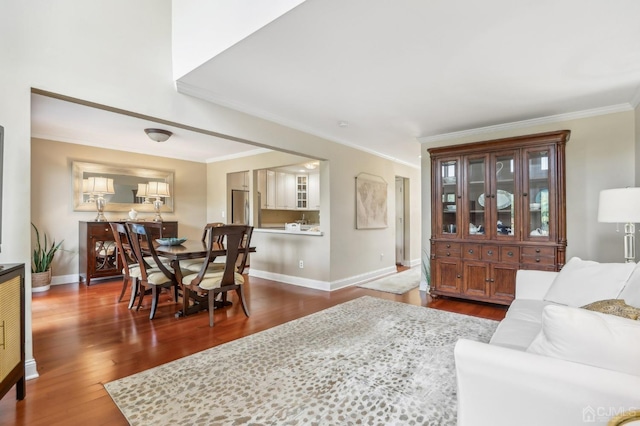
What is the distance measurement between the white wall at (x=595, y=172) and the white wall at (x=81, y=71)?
3783mm

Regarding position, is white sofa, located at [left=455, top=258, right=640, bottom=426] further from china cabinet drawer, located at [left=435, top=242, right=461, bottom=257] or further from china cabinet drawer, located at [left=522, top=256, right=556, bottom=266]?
china cabinet drawer, located at [left=435, top=242, right=461, bottom=257]

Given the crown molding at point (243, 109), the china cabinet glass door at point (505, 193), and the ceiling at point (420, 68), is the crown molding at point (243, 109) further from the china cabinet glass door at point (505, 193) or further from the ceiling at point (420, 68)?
the china cabinet glass door at point (505, 193)

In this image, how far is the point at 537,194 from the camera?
3.72m

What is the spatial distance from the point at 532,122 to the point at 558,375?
384 cm

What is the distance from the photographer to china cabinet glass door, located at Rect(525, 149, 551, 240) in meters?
3.66

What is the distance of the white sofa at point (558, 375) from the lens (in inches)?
38.5

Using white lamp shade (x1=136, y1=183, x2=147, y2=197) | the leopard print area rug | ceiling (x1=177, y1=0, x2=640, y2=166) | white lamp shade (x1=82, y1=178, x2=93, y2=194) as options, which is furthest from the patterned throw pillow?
white lamp shade (x1=82, y1=178, x2=93, y2=194)

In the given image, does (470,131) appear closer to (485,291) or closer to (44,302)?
(485,291)

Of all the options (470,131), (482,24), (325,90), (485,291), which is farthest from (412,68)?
(485,291)

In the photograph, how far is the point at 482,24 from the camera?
2014 millimetres

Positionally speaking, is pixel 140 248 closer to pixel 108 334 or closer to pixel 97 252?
pixel 108 334

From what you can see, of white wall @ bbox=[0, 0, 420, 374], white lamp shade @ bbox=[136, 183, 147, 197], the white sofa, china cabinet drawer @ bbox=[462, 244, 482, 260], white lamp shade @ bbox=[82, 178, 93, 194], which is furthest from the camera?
white lamp shade @ bbox=[136, 183, 147, 197]

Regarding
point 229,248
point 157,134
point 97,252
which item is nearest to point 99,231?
point 97,252

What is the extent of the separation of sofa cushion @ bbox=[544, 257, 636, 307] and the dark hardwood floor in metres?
1.32
